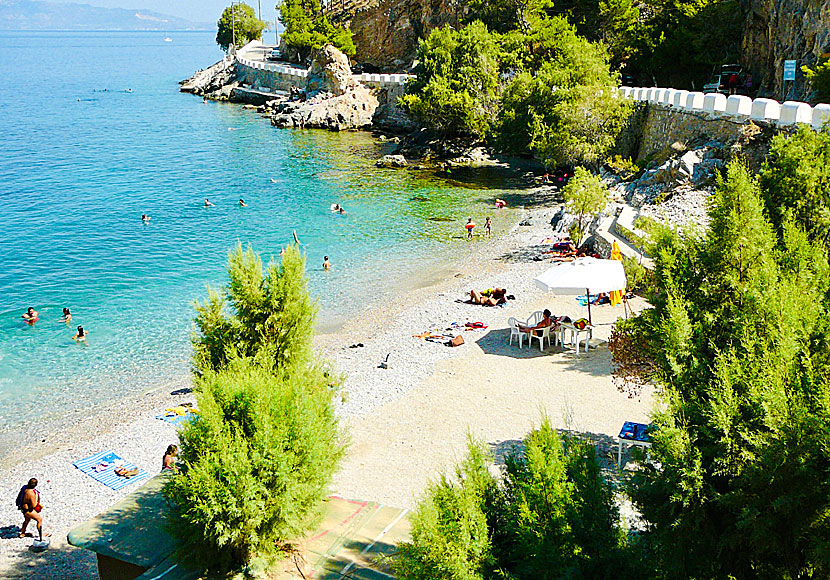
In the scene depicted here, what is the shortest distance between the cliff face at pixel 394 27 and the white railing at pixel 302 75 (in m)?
9.06

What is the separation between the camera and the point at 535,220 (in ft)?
122

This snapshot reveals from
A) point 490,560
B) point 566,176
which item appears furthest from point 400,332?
point 566,176

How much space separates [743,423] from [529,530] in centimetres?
Result: 281

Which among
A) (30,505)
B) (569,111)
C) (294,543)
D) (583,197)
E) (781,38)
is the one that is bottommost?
(30,505)

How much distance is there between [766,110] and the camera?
28891mm

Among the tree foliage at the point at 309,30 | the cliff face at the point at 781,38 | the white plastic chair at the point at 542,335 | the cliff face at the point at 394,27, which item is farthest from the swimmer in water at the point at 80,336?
the tree foliage at the point at 309,30

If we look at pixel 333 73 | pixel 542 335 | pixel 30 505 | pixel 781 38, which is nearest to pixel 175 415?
pixel 30 505

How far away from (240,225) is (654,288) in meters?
30.2

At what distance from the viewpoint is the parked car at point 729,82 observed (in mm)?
41281

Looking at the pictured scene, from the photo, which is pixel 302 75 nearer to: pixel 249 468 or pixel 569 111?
pixel 569 111

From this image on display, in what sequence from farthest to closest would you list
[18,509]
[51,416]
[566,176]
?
[566,176] → [51,416] → [18,509]

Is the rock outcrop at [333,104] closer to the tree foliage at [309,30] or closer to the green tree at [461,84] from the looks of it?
the tree foliage at [309,30]

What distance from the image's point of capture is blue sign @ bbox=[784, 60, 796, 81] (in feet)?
112

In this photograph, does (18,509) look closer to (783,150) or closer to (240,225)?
(783,150)
